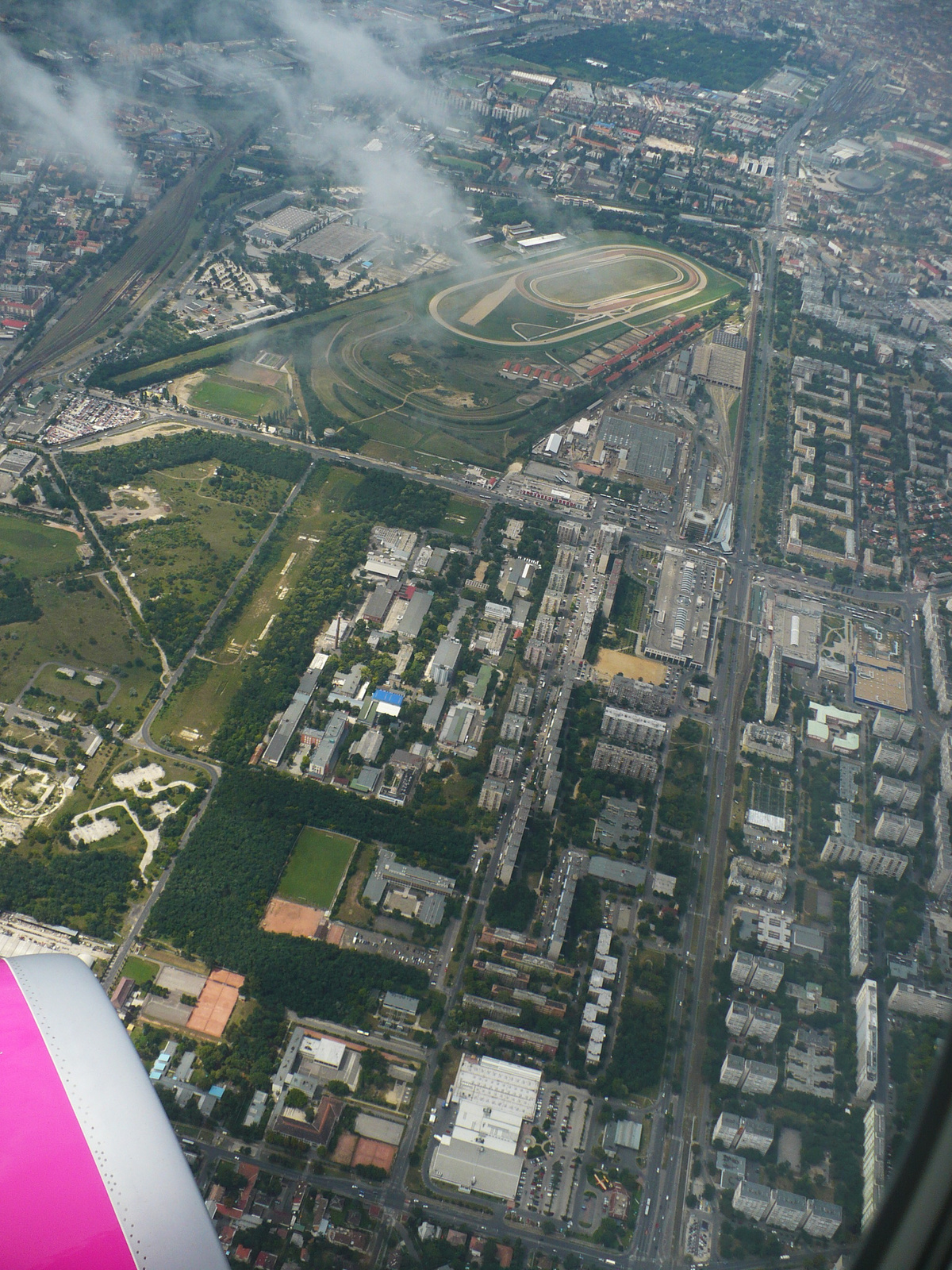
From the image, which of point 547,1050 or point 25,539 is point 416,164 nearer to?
point 25,539

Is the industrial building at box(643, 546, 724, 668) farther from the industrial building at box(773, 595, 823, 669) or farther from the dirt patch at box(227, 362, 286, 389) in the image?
the dirt patch at box(227, 362, 286, 389)

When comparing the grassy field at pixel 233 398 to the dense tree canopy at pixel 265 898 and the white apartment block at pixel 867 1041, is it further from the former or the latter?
the white apartment block at pixel 867 1041

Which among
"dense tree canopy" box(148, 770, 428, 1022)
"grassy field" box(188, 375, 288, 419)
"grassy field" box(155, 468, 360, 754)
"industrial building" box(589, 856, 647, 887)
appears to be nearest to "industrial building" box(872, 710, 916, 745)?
"industrial building" box(589, 856, 647, 887)

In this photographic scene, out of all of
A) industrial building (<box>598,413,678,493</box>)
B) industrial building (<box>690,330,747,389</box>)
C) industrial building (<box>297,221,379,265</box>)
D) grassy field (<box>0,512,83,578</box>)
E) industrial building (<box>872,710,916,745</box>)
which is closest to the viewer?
industrial building (<box>872,710,916,745</box>)

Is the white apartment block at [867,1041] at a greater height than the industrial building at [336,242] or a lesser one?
lesser

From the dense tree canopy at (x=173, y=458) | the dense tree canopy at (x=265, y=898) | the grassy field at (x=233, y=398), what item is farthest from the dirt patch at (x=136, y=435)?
the dense tree canopy at (x=265, y=898)

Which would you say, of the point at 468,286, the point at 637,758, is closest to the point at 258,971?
the point at 637,758

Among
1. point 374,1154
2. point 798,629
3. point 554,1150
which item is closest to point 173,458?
point 798,629

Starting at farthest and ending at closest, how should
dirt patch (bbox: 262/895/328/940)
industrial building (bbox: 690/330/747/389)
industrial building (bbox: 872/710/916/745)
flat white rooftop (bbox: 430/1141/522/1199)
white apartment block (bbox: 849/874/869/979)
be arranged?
industrial building (bbox: 690/330/747/389)
industrial building (bbox: 872/710/916/745)
white apartment block (bbox: 849/874/869/979)
dirt patch (bbox: 262/895/328/940)
flat white rooftop (bbox: 430/1141/522/1199)
